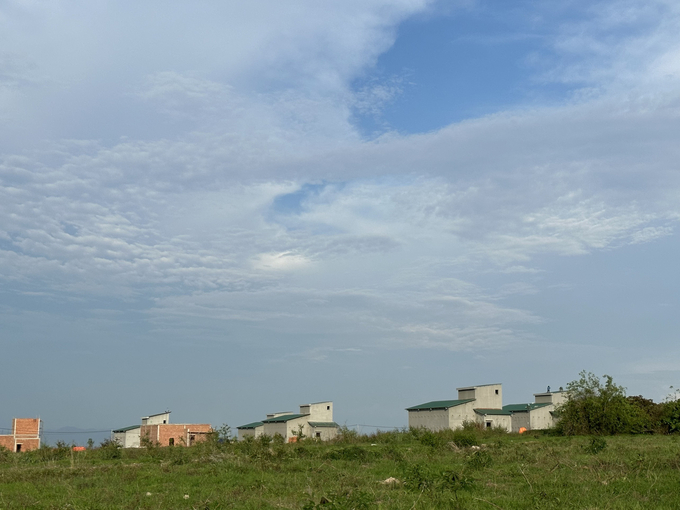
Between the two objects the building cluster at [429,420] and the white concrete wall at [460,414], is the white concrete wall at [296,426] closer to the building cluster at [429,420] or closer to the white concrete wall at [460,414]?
the building cluster at [429,420]

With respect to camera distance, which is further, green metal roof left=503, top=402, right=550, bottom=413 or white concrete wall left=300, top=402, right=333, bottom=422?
white concrete wall left=300, top=402, right=333, bottom=422

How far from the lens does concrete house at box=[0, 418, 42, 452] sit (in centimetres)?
5897

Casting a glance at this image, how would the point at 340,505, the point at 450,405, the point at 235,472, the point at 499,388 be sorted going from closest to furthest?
1. the point at 340,505
2. the point at 235,472
3. the point at 450,405
4. the point at 499,388

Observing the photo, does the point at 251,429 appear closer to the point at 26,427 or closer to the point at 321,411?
the point at 321,411

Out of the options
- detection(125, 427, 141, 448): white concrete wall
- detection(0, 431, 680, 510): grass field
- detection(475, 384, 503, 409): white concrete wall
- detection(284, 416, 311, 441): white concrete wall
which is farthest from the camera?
detection(125, 427, 141, 448): white concrete wall

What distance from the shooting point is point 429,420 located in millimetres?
54156

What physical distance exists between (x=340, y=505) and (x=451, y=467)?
9.65 m

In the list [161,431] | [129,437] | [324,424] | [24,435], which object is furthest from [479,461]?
[129,437]

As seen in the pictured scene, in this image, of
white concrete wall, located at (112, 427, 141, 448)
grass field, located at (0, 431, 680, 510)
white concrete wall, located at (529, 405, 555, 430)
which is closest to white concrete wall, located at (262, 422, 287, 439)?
white concrete wall, located at (112, 427, 141, 448)

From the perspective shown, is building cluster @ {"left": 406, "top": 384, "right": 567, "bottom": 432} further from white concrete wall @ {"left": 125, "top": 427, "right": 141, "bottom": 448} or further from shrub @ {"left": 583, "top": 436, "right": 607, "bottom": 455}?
white concrete wall @ {"left": 125, "top": 427, "right": 141, "bottom": 448}

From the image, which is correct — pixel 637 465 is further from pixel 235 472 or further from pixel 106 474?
pixel 106 474

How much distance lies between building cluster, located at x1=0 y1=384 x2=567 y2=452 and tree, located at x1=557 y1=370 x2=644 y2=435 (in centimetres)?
755

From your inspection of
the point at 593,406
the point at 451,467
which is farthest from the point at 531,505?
the point at 593,406

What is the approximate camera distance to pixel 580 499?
39.7 feet
